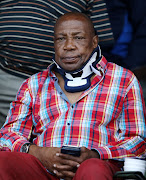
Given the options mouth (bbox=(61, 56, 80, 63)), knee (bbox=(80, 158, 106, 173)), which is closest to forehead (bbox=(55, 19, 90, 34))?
mouth (bbox=(61, 56, 80, 63))

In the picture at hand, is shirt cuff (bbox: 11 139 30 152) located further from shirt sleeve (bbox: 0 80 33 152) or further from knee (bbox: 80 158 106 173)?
knee (bbox: 80 158 106 173)

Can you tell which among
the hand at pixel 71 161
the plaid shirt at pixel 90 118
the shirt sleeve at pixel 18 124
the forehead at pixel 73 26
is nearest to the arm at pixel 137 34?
the plaid shirt at pixel 90 118

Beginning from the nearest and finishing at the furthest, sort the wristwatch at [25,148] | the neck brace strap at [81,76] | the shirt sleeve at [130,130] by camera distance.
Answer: the shirt sleeve at [130,130] < the wristwatch at [25,148] < the neck brace strap at [81,76]

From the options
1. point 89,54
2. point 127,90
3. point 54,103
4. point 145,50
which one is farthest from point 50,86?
point 145,50

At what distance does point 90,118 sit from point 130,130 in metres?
0.24

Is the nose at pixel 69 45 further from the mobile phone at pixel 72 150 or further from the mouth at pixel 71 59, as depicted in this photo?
the mobile phone at pixel 72 150

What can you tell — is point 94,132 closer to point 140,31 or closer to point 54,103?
point 54,103

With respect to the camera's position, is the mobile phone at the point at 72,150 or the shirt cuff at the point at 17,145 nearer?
the mobile phone at the point at 72,150

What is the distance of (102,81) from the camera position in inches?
104

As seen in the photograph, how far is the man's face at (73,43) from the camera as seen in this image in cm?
265

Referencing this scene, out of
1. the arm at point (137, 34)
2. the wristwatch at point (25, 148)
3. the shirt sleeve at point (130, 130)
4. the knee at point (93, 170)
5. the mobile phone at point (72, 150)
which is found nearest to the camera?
the knee at point (93, 170)

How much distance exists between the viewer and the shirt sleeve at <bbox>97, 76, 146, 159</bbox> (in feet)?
7.79

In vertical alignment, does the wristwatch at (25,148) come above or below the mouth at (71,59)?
below

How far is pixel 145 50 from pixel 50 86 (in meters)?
0.74
